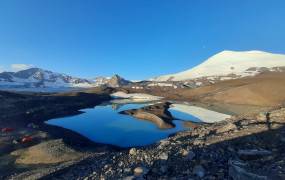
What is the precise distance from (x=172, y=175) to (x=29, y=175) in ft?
56.7

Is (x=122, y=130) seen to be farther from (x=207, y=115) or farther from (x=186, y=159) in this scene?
(x=186, y=159)

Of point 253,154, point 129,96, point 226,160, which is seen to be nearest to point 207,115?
point 253,154

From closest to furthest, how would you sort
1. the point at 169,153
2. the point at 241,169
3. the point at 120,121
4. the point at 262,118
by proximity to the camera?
1. the point at 241,169
2. the point at 169,153
3. the point at 262,118
4. the point at 120,121

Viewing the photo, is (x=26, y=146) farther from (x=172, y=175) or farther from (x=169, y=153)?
(x=172, y=175)

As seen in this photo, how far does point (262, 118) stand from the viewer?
83.3 ft

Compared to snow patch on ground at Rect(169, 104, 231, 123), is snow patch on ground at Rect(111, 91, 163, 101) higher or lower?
higher

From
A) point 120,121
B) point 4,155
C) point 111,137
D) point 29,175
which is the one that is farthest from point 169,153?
point 120,121

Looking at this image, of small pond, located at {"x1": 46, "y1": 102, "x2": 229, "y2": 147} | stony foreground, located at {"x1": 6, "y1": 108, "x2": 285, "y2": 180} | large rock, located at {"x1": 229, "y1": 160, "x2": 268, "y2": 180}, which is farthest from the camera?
small pond, located at {"x1": 46, "y1": 102, "x2": 229, "y2": 147}

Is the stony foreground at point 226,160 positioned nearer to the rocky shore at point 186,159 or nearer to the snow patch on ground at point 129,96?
the rocky shore at point 186,159

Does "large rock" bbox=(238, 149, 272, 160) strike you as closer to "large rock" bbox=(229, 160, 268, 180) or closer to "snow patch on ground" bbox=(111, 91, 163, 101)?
"large rock" bbox=(229, 160, 268, 180)

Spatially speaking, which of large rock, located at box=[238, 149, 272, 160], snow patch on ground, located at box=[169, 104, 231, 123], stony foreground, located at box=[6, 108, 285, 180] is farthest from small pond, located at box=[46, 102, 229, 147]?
large rock, located at box=[238, 149, 272, 160]

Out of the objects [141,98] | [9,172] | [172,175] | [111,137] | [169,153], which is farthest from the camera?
[141,98]

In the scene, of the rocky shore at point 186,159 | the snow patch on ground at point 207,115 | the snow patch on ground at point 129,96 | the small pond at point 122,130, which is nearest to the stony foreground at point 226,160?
the rocky shore at point 186,159

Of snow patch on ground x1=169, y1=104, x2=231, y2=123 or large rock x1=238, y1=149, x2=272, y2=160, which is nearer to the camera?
large rock x1=238, y1=149, x2=272, y2=160
